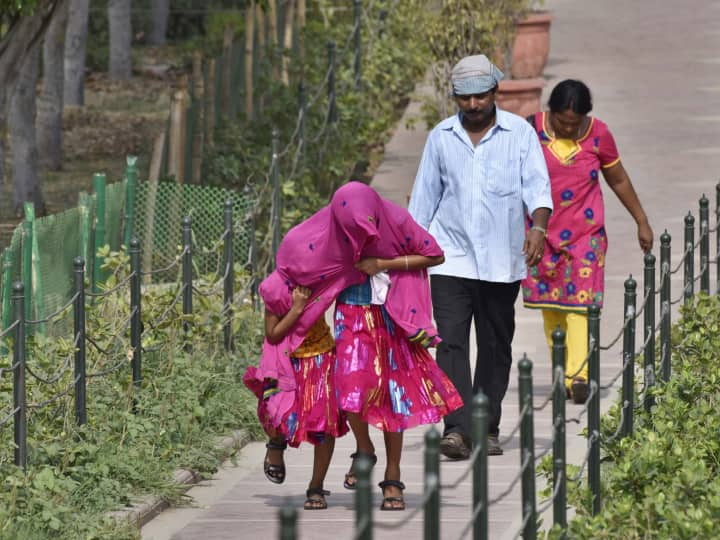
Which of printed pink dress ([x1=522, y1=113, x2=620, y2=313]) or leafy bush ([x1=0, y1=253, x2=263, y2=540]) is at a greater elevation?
printed pink dress ([x1=522, y1=113, x2=620, y2=313])

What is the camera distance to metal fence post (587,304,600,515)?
6863 millimetres

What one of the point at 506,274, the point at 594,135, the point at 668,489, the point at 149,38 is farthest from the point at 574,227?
the point at 149,38

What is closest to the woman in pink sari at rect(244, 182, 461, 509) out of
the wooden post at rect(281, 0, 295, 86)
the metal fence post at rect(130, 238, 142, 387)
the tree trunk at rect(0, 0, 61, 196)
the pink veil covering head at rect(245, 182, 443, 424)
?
the pink veil covering head at rect(245, 182, 443, 424)

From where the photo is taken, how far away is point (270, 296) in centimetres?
761

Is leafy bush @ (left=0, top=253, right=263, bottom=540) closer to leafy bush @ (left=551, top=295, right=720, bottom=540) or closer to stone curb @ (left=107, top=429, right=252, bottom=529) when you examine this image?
stone curb @ (left=107, top=429, right=252, bottom=529)

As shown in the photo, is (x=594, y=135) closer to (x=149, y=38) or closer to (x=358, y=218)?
(x=358, y=218)

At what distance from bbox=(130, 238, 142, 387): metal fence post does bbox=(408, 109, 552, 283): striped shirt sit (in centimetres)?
143

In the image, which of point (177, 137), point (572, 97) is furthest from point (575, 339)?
point (177, 137)

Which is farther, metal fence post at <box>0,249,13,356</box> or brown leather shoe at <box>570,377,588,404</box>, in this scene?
brown leather shoe at <box>570,377,588,404</box>

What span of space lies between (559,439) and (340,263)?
4.96ft

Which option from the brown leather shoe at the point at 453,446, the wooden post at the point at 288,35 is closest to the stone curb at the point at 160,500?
the brown leather shoe at the point at 453,446

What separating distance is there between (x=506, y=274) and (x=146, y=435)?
1832 millimetres

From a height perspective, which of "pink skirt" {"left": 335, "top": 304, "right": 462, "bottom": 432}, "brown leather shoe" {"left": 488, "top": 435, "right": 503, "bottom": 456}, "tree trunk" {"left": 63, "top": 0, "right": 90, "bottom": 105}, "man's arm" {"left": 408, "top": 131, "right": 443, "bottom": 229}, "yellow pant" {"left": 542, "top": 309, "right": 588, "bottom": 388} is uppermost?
"tree trunk" {"left": 63, "top": 0, "right": 90, "bottom": 105}

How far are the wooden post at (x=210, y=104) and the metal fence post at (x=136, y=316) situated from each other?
605 centimetres
